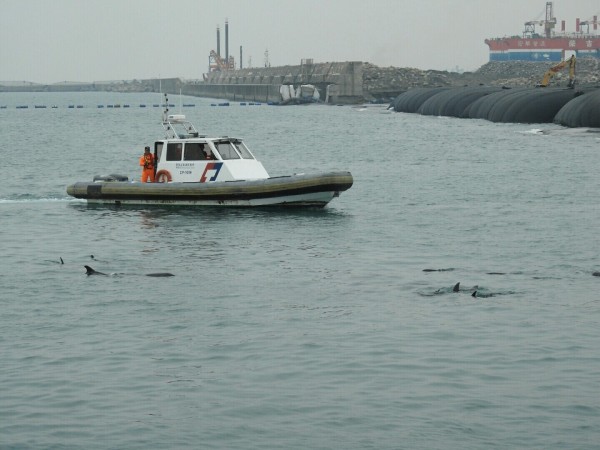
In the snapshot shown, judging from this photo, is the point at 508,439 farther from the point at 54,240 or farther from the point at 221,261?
the point at 54,240

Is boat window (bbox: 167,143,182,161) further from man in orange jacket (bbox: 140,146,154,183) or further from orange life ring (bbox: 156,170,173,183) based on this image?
man in orange jacket (bbox: 140,146,154,183)

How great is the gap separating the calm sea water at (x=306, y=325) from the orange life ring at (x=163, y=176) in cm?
125

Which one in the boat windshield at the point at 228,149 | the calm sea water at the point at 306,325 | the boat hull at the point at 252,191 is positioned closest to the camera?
the calm sea water at the point at 306,325

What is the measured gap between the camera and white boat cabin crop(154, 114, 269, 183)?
38.2 meters

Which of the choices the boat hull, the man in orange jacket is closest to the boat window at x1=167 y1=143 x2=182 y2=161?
the man in orange jacket

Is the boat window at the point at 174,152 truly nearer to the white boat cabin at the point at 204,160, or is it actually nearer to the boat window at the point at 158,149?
the white boat cabin at the point at 204,160

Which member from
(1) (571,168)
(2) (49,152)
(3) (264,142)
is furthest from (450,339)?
(3) (264,142)

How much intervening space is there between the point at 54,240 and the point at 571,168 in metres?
31.1

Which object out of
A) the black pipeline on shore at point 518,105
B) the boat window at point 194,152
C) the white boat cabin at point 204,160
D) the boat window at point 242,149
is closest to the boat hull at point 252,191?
the white boat cabin at point 204,160

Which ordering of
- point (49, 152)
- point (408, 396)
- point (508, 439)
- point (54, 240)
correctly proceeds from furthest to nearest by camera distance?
point (49, 152) < point (54, 240) < point (408, 396) < point (508, 439)

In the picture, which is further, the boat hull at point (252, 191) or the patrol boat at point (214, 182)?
the patrol boat at point (214, 182)

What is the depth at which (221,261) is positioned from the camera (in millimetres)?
28906

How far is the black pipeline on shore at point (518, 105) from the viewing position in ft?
287

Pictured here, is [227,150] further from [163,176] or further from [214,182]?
[163,176]
